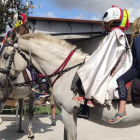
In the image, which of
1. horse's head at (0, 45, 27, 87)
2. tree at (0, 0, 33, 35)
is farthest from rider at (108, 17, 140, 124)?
tree at (0, 0, 33, 35)

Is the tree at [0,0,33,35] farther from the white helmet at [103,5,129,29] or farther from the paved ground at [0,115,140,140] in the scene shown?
the white helmet at [103,5,129,29]

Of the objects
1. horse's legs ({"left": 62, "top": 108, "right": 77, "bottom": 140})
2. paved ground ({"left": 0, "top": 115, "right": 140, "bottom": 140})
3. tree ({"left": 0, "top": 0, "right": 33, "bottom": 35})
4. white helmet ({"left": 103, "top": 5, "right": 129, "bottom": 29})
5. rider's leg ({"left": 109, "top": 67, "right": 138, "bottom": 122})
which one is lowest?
paved ground ({"left": 0, "top": 115, "right": 140, "bottom": 140})

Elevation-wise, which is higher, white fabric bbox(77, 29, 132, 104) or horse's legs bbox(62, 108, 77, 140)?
white fabric bbox(77, 29, 132, 104)

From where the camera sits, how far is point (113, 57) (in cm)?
334

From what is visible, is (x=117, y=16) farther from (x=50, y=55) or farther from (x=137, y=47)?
(x=50, y=55)

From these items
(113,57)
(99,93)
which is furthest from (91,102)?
(113,57)

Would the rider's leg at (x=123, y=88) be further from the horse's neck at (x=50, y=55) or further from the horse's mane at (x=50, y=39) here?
the horse's mane at (x=50, y=39)

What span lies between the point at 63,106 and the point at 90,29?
894cm

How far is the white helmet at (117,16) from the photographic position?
11.3ft

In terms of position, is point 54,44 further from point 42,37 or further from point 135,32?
point 135,32

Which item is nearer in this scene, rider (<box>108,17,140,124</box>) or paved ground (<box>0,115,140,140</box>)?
rider (<box>108,17,140,124</box>)

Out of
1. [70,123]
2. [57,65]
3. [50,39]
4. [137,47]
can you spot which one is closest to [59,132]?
[70,123]

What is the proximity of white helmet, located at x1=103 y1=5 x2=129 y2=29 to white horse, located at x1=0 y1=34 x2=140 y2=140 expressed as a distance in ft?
2.52

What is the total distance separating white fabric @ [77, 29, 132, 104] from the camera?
3232 millimetres
